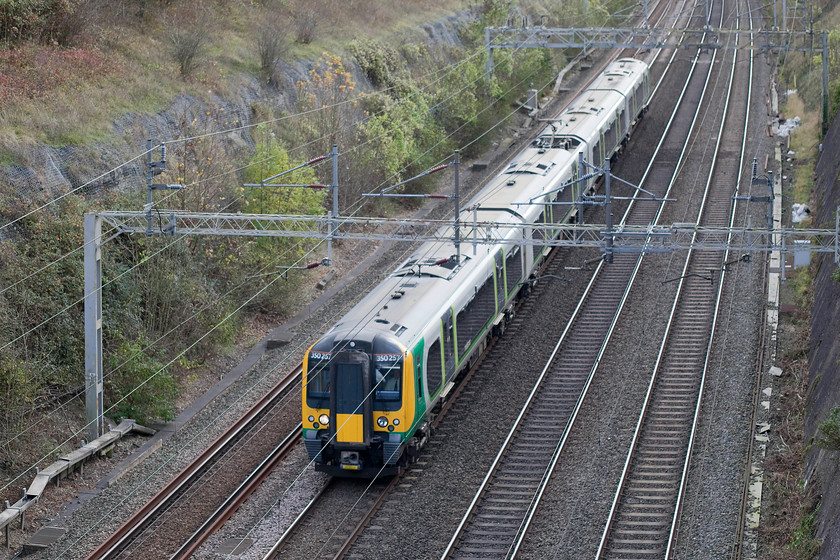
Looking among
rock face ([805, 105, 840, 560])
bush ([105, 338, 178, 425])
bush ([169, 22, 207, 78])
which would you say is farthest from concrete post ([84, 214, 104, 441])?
bush ([169, 22, 207, 78])

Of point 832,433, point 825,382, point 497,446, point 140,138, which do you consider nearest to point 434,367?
point 497,446

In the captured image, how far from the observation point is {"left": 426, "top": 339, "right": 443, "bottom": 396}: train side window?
20.5 meters

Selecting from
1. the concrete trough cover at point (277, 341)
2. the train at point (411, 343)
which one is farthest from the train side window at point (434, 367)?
the concrete trough cover at point (277, 341)

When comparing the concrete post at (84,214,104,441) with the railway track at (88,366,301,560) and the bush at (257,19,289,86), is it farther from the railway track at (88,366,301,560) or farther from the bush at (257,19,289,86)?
the bush at (257,19,289,86)

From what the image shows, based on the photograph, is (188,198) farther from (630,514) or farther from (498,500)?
(630,514)

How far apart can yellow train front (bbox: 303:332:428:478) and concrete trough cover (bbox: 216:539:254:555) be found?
2155mm

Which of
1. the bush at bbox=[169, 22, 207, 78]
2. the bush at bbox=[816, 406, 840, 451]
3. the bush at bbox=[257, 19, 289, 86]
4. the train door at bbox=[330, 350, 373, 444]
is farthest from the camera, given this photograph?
the bush at bbox=[257, 19, 289, 86]

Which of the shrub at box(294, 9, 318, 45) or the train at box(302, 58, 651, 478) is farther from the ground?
the shrub at box(294, 9, 318, 45)

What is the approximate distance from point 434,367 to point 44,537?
7808mm

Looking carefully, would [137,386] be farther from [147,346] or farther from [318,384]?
[318,384]

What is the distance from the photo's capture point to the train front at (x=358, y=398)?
19.2 meters

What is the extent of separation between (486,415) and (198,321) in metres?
8.33

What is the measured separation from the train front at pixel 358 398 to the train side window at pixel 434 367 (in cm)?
112

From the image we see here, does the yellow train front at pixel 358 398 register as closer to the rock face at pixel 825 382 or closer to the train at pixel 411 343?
the train at pixel 411 343
